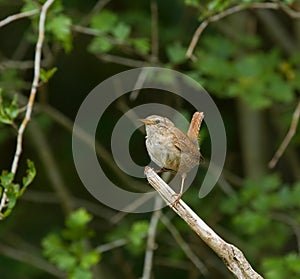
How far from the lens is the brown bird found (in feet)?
9.59

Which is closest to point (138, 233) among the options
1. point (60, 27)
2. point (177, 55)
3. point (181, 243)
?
point (181, 243)

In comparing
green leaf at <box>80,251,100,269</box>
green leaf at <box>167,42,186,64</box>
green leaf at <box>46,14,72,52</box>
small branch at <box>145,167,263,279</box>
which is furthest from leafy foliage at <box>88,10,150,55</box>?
small branch at <box>145,167,263,279</box>

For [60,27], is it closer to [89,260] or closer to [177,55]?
[177,55]

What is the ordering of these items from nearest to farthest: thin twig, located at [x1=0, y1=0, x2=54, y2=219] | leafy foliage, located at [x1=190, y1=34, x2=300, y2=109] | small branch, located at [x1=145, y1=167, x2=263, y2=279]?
small branch, located at [x1=145, y1=167, x2=263, y2=279] → thin twig, located at [x1=0, y1=0, x2=54, y2=219] → leafy foliage, located at [x1=190, y1=34, x2=300, y2=109]

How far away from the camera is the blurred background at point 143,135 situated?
4332 mm

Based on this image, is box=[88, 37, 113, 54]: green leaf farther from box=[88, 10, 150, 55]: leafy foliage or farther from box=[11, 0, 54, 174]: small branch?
box=[11, 0, 54, 174]: small branch

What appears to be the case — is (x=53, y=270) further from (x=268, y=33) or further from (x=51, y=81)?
(x=268, y=33)

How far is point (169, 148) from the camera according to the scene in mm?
2928

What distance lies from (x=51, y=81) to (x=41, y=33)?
9.25 ft

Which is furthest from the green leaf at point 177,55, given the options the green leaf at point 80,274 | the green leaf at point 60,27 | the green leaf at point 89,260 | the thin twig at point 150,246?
the green leaf at point 80,274

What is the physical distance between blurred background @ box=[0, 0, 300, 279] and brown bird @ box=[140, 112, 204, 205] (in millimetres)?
1095

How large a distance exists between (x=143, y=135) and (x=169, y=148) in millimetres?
2514

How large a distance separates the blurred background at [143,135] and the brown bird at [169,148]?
109cm

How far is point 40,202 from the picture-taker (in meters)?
5.79
